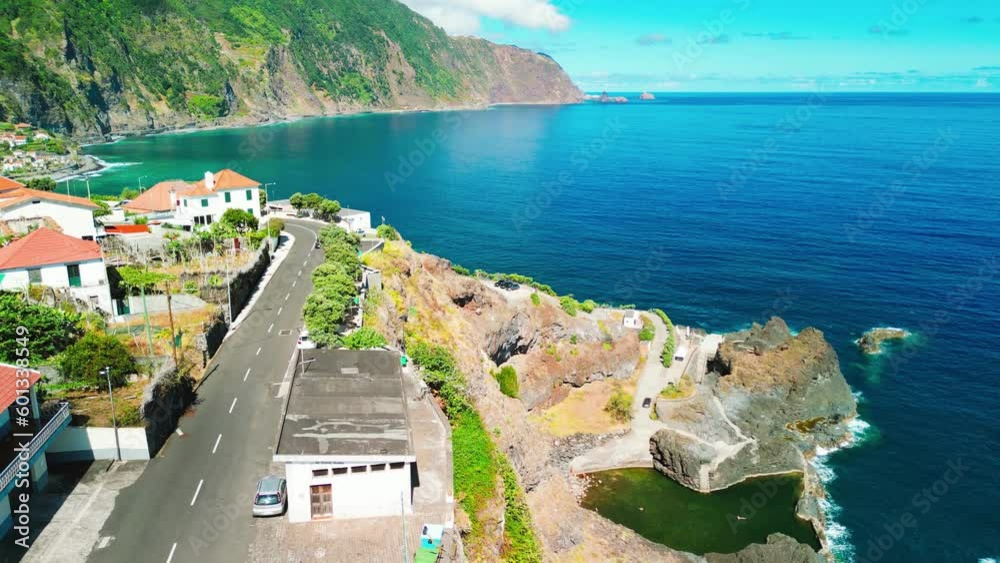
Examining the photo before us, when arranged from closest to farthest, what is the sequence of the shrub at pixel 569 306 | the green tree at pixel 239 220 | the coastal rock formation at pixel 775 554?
the coastal rock formation at pixel 775 554
the green tree at pixel 239 220
the shrub at pixel 569 306

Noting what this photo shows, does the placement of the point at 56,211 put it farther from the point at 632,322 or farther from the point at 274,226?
the point at 632,322

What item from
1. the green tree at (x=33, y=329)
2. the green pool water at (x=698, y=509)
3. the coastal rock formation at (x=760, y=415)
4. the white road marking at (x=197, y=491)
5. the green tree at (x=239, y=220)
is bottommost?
the green pool water at (x=698, y=509)

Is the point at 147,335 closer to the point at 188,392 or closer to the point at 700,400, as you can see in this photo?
the point at 188,392

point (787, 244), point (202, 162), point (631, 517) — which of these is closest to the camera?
point (631, 517)

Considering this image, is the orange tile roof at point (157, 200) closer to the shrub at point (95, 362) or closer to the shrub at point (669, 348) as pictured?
the shrub at point (95, 362)

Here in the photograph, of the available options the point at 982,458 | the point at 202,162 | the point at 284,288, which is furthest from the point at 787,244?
the point at 202,162

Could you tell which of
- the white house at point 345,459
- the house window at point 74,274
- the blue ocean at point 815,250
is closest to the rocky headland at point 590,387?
the blue ocean at point 815,250

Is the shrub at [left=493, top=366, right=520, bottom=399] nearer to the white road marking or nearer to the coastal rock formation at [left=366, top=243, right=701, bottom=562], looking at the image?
the coastal rock formation at [left=366, top=243, right=701, bottom=562]
